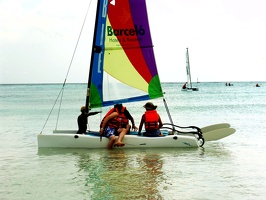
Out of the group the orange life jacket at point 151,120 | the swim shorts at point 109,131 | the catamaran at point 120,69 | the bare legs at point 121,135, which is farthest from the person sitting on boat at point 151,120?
the swim shorts at point 109,131

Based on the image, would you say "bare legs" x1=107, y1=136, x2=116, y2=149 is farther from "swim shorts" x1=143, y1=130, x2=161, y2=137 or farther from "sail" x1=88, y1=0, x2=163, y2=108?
"sail" x1=88, y1=0, x2=163, y2=108

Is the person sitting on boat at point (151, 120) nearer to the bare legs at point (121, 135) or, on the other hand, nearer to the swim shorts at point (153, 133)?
the swim shorts at point (153, 133)

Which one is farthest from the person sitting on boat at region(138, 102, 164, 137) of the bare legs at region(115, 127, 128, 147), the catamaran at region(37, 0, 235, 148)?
the bare legs at region(115, 127, 128, 147)

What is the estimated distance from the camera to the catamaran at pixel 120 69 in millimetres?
11664

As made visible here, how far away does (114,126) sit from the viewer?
37.6 ft

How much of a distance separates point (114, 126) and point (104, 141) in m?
0.50

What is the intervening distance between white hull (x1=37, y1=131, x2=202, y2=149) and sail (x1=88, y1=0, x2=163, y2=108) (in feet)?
3.43

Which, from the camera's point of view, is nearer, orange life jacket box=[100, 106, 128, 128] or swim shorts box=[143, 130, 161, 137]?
orange life jacket box=[100, 106, 128, 128]

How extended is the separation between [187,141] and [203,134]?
113cm

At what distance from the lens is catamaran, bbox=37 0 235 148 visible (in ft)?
38.3

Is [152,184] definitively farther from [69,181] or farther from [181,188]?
[69,181]

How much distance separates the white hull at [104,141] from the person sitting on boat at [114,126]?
0.15 meters

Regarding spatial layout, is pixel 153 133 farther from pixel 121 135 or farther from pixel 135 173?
pixel 135 173

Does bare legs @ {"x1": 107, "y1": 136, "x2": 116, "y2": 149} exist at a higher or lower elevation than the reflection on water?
higher
